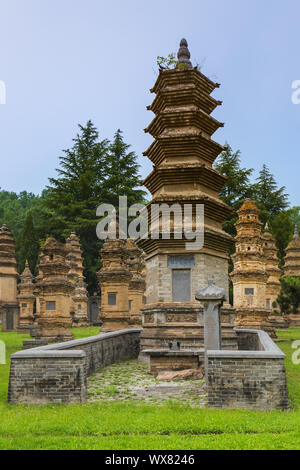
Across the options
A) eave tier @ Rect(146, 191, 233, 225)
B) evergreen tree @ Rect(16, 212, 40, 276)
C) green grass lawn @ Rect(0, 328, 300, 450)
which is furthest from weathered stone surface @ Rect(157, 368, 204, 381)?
evergreen tree @ Rect(16, 212, 40, 276)

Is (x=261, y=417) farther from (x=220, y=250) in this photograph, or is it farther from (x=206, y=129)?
(x=206, y=129)

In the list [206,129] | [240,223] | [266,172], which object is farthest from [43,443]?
[266,172]

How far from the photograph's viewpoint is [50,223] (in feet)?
187

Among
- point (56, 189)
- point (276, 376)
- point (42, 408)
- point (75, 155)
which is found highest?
point (75, 155)

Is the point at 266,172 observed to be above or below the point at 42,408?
above

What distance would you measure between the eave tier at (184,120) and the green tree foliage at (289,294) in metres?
7.09

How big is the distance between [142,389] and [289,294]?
35.0ft

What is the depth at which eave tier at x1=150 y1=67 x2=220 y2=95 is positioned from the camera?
18.0 m

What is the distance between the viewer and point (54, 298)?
2789 cm

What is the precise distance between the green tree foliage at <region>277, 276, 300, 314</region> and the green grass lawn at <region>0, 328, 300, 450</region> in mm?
10950

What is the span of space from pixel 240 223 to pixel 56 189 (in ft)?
111

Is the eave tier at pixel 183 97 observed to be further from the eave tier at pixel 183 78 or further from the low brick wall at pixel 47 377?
the low brick wall at pixel 47 377

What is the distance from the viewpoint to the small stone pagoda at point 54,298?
27.3m

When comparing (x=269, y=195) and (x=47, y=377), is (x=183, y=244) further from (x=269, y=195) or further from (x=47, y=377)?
(x=269, y=195)
